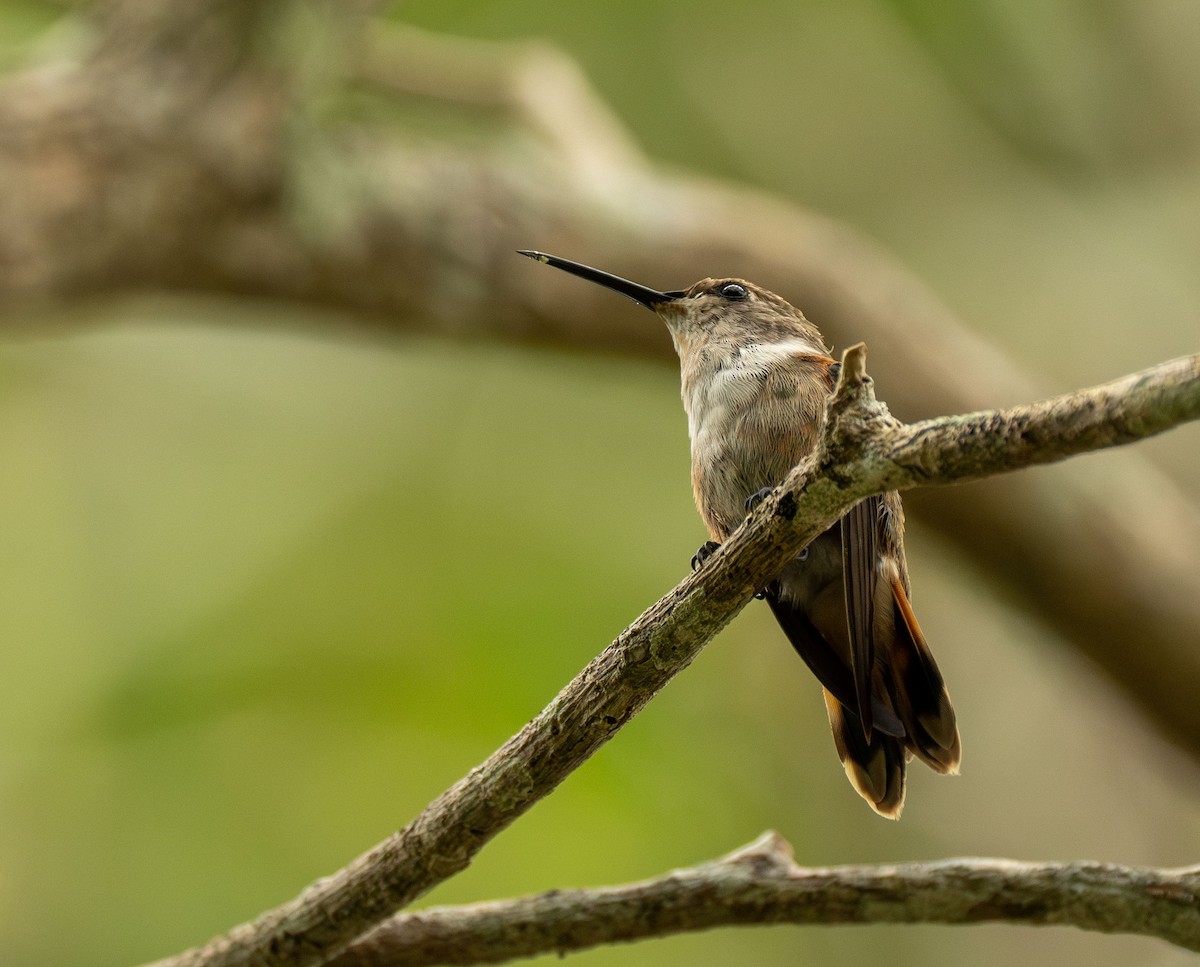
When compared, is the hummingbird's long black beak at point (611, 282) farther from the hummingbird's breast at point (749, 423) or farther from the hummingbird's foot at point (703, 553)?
the hummingbird's foot at point (703, 553)

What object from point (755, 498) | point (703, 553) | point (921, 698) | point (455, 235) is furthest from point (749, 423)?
point (455, 235)

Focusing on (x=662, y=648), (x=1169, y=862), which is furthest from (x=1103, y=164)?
(x=662, y=648)

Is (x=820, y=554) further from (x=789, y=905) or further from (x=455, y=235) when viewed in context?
(x=455, y=235)

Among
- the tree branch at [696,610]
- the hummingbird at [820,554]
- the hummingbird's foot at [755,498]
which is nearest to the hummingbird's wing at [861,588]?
the hummingbird at [820,554]

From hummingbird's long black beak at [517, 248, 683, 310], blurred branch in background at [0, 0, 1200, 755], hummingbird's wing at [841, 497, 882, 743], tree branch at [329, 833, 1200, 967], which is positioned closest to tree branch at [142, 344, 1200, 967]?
tree branch at [329, 833, 1200, 967]

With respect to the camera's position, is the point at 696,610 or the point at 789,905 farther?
the point at 789,905
